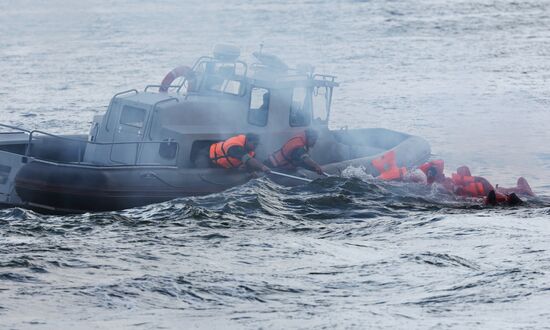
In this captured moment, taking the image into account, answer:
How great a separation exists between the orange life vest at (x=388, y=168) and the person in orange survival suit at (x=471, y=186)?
0.40m

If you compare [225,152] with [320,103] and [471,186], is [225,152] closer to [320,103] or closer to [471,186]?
[320,103]

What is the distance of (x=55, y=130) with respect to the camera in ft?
84.4

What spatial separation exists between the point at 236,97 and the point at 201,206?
2862 millimetres

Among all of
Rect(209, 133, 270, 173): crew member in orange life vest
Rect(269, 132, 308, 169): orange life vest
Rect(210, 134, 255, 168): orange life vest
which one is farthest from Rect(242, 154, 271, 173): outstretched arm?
Rect(269, 132, 308, 169): orange life vest

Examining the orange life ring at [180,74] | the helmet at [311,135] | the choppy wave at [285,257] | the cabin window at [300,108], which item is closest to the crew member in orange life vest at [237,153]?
the choppy wave at [285,257]

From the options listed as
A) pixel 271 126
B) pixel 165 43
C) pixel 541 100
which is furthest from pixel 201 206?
pixel 165 43

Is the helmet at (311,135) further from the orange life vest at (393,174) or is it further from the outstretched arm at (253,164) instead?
the orange life vest at (393,174)

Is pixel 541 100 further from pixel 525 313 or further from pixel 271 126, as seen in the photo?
pixel 525 313

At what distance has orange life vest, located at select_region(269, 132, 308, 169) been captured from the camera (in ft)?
57.1

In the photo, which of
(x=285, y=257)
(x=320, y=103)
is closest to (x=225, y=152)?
(x=320, y=103)

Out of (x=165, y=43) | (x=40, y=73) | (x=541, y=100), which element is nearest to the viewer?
(x=541, y=100)

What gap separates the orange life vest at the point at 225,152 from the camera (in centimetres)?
1669

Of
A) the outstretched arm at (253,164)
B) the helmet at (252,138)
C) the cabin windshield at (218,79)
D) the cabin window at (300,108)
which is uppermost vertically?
the cabin windshield at (218,79)

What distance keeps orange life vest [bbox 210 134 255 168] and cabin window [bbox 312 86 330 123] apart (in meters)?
2.44
